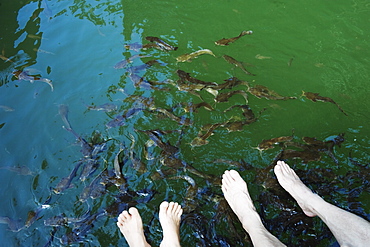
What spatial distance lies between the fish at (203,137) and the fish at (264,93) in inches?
26.1

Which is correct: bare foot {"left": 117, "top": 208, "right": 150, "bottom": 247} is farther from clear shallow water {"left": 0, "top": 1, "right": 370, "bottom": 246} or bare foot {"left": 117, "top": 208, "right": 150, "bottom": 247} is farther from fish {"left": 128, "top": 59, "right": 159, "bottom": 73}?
fish {"left": 128, "top": 59, "right": 159, "bottom": 73}

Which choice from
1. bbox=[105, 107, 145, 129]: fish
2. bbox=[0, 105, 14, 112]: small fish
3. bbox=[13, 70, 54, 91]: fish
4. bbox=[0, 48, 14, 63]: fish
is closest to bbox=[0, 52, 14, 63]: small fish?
bbox=[0, 48, 14, 63]: fish

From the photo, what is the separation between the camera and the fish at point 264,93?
12.8ft

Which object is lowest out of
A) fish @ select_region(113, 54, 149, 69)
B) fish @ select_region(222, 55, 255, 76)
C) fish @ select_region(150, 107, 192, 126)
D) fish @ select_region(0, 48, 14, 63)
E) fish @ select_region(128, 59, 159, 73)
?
fish @ select_region(150, 107, 192, 126)

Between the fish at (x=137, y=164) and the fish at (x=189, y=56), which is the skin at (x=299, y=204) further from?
the fish at (x=189, y=56)

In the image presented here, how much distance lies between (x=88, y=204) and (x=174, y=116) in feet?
4.17

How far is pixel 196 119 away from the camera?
12.2ft

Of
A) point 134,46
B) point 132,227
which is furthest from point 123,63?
point 132,227

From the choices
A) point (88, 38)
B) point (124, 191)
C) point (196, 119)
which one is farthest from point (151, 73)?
point (124, 191)

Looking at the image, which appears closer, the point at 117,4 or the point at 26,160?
the point at 26,160

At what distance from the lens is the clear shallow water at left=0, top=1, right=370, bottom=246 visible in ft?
9.84

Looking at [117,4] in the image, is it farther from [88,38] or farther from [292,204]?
[292,204]

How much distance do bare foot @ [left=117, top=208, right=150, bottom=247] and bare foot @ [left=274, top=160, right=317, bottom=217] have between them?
126 centimetres

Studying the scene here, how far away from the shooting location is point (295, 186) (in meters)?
2.90
